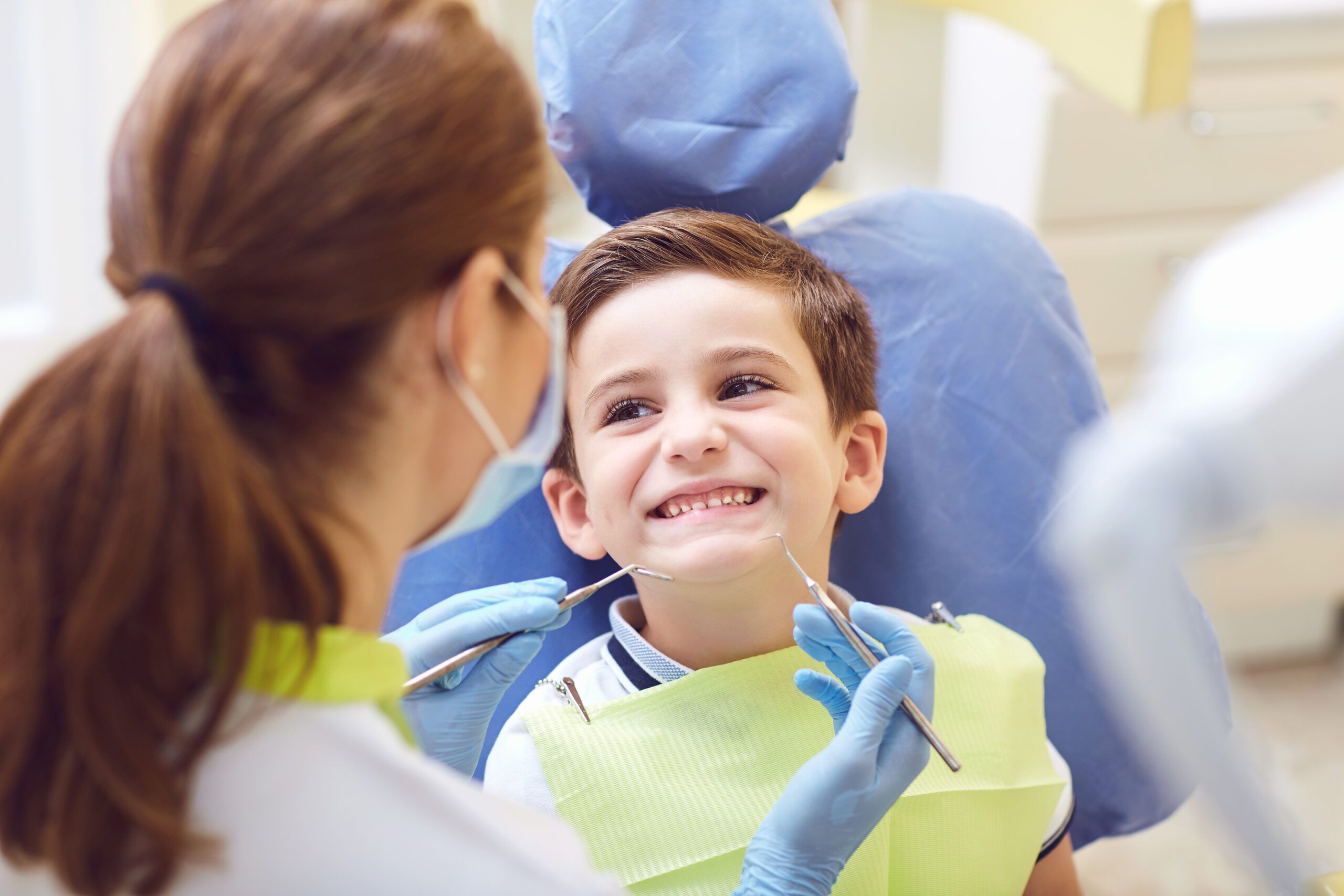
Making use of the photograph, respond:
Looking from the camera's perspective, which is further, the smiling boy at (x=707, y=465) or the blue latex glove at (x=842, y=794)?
the smiling boy at (x=707, y=465)

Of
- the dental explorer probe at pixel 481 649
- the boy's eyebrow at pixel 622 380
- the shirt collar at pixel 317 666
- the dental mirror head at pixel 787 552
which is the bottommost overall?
the dental explorer probe at pixel 481 649

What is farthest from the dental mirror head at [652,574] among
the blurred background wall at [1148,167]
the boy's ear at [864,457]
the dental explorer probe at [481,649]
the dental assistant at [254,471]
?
the blurred background wall at [1148,167]

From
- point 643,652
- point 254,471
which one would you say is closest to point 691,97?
point 643,652

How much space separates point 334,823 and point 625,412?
55cm

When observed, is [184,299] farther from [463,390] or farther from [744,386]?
[744,386]

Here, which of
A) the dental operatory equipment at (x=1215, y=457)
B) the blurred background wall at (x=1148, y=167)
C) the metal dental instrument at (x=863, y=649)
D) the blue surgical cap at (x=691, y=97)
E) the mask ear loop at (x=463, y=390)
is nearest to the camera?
the dental operatory equipment at (x=1215, y=457)

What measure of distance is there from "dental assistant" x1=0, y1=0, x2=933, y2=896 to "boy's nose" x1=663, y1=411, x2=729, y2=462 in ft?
1.08

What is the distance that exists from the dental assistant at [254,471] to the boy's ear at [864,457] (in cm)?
55

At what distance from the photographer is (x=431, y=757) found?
117 centimetres

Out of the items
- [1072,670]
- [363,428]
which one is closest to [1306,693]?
[1072,670]

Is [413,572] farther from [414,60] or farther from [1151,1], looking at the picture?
[1151,1]

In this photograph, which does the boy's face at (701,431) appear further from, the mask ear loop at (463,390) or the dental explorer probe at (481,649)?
the mask ear loop at (463,390)

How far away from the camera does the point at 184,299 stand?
2.27 feet

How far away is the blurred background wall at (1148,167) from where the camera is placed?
2.11 meters
